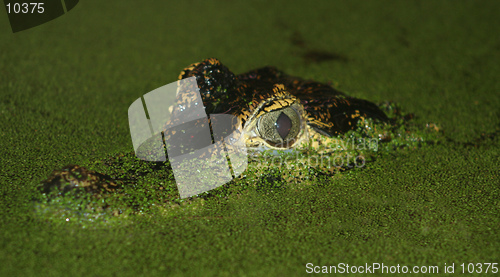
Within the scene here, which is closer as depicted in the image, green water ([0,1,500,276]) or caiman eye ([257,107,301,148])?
green water ([0,1,500,276])

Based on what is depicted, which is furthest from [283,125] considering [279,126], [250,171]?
[250,171]

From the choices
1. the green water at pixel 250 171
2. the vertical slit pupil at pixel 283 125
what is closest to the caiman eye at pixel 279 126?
the vertical slit pupil at pixel 283 125

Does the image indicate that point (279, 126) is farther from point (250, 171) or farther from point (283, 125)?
point (250, 171)

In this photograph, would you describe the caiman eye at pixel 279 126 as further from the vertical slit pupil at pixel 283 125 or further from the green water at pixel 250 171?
the green water at pixel 250 171

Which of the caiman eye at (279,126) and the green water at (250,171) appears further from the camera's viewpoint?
the caiman eye at (279,126)

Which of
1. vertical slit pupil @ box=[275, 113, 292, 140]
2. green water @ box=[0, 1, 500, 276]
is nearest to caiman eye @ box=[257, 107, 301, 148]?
vertical slit pupil @ box=[275, 113, 292, 140]

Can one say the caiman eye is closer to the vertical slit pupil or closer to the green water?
the vertical slit pupil

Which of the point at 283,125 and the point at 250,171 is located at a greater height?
the point at 283,125

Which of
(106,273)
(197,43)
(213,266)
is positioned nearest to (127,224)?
(106,273)
